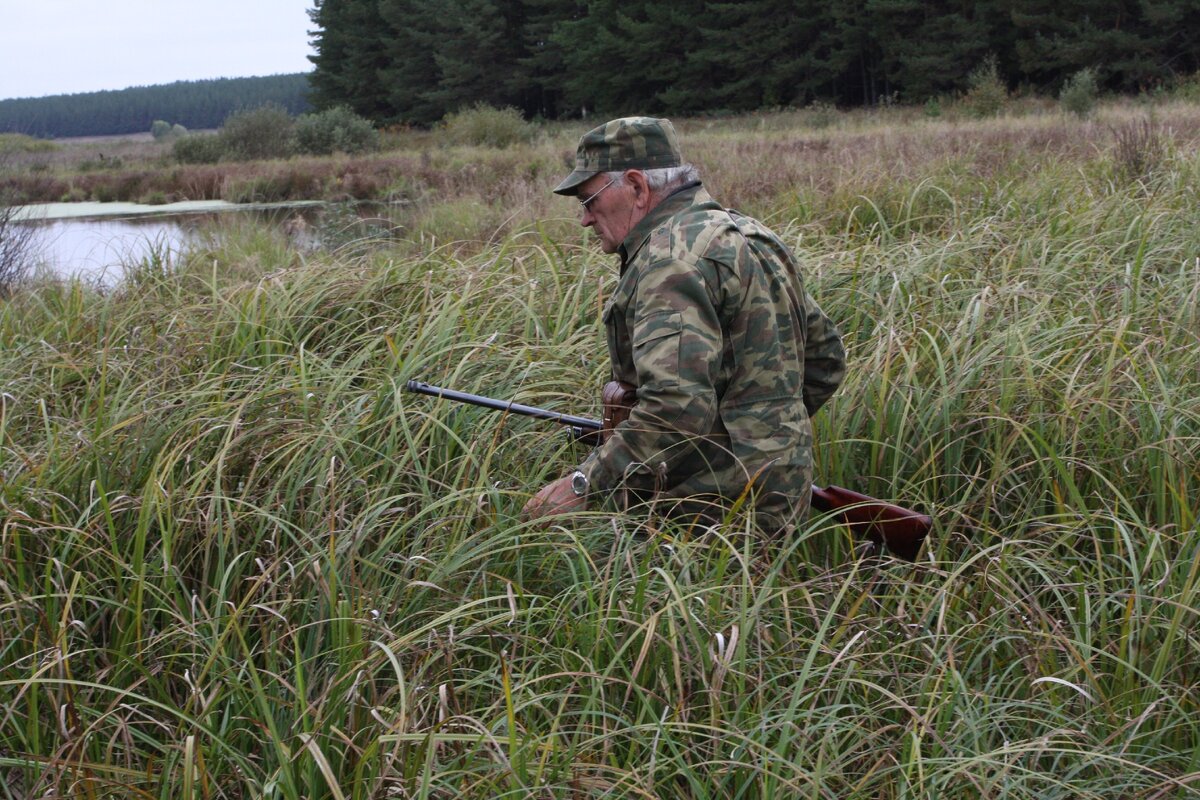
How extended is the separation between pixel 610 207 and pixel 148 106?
120741 millimetres

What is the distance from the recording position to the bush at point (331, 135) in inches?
1363

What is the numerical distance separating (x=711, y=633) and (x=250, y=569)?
1254 mm

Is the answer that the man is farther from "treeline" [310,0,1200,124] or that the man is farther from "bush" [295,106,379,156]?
"bush" [295,106,379,156]

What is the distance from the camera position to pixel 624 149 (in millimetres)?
2568

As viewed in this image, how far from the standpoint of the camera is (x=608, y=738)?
76.7 inches

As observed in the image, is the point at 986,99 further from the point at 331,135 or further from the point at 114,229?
the point at 331,135

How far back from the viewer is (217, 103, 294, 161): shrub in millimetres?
35531

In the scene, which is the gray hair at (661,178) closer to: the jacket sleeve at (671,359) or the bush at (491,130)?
the jacket sleeve at (671,359)

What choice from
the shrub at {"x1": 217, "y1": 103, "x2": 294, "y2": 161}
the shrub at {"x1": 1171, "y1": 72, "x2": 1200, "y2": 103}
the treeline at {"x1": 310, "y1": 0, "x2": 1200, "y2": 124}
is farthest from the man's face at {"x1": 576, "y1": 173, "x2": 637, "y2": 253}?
the shrub at {"x1": 217, "y1": 103, "x2": 294, "y2": 161}

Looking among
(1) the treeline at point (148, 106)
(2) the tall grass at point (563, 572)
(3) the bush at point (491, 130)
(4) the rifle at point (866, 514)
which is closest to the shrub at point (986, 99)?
(3) the bush at point (491, 130)

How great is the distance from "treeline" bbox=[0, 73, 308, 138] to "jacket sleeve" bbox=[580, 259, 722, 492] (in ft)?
341

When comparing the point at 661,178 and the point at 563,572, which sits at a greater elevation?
the point at 661,178

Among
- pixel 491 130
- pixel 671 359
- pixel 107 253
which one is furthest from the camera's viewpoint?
pixel 491 130

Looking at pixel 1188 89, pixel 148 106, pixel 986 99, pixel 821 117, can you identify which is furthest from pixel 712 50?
pixel 148 106
